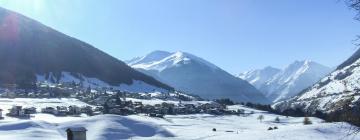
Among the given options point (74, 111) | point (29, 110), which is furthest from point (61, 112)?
point (29, 110)

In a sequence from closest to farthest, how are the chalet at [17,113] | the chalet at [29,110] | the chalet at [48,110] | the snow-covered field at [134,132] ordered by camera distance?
the snow-covered field at [134,132], the chalet at [17,113], the chalet at [29,110], the chalet at [48,110]

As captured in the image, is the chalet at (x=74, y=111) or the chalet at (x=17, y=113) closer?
the chalet at (x=17, y=113)

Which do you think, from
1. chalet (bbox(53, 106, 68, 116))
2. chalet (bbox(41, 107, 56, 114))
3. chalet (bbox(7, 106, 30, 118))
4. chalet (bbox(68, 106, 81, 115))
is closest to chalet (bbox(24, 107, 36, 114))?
chalet (bbox(7, 106, 30, 118))

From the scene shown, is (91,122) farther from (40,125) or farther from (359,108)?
(359,108)

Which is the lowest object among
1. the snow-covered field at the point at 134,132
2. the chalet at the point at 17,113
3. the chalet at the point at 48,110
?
the snow-covered field at the point at 134,132

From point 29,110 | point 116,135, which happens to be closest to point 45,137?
point 116,135

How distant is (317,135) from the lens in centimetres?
7288

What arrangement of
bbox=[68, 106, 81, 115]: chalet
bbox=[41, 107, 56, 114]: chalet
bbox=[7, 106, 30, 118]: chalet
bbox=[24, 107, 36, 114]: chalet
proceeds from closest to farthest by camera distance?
bbox=[7, 106, 30, 118]: chalet, bbox=[24, 107, 36, 114]: chalet, bbox=[41, 107, 56, 114]: chalet, bbox=[68, 106, 81, 115]: chalet

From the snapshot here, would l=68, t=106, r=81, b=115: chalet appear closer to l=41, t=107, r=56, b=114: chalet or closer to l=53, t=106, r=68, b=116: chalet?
l=53, t=106, r=68, b=116: chalet

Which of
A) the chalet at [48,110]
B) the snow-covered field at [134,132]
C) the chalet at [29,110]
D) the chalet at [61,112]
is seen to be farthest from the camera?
the chalet at [48,110]

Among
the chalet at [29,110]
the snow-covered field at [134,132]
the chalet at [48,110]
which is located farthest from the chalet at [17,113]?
the snow-covered field at [134,132]

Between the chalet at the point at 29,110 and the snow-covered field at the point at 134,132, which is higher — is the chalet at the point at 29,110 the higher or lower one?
the higher one

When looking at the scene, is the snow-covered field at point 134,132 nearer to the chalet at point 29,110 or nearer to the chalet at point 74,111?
the chalet at point 29,110

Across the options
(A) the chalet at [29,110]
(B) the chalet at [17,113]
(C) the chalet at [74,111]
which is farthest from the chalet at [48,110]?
(B) the chalet at [17,113]
